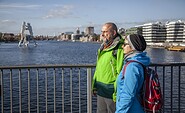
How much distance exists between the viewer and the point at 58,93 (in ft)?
49.6

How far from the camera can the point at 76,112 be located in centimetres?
1248

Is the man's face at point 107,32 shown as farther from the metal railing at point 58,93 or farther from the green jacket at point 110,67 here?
the metal railing at point 58,93

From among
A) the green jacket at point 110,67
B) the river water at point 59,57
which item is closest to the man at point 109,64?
the green jacket at point 110,67

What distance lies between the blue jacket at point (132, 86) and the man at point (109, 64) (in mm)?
1152

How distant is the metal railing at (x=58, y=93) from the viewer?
231 inches

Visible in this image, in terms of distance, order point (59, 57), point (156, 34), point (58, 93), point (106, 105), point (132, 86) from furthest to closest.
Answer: point (156, 34)
point (59, 57)
point (58, 93)
point (106, 105)
point (132, 86)

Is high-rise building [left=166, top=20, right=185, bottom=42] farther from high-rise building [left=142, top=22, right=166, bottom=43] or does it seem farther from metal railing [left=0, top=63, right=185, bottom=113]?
metal railing [left=0, top=63, right=185, bottom=113]

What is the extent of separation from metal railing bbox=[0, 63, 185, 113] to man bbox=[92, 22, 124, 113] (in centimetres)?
127

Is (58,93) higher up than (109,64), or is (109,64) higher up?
(109,64)

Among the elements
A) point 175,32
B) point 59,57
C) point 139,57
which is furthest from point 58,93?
point 175,32

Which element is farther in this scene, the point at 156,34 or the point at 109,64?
the point at 156,34

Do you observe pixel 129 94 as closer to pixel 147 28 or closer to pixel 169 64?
pixel 169 64

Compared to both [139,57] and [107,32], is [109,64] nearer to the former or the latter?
[107,32]

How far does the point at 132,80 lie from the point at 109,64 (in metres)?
1.39
